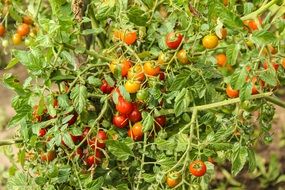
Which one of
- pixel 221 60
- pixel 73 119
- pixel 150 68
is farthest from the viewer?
pixel 221 60

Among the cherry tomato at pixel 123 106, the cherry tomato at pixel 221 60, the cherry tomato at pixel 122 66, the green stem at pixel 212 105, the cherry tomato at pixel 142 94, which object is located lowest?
the cherry tomato at pixel 221 60

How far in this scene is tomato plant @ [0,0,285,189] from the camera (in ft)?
4.09

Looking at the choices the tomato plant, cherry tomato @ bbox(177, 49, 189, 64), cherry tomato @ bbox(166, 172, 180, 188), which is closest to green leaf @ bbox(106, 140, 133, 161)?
the tomato plant

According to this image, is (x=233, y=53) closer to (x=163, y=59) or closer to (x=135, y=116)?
(x=163, y=59)

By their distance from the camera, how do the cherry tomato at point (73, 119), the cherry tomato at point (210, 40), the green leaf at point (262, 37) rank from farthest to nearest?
1. the cherry tomato at point (73, 119)
2. the cherry tomato at point (210, 40)
3. the green leaf at point (262, 37)

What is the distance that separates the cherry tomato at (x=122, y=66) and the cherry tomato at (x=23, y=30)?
0.61 m

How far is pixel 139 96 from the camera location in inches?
48.8

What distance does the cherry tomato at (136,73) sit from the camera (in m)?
1.25

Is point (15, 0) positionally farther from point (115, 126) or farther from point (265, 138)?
point (265, 138)

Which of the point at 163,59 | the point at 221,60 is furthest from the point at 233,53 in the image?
the point at 221,60

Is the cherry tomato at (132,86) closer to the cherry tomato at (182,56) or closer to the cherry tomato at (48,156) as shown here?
the cherry tomato at (182,56)

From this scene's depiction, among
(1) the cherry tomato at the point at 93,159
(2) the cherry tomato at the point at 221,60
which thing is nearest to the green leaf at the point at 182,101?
(1) the cherry tomato at the point at 93,159

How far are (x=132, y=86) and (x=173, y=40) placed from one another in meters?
0.13

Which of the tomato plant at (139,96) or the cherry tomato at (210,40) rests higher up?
the cherry tomato at (210,40)
